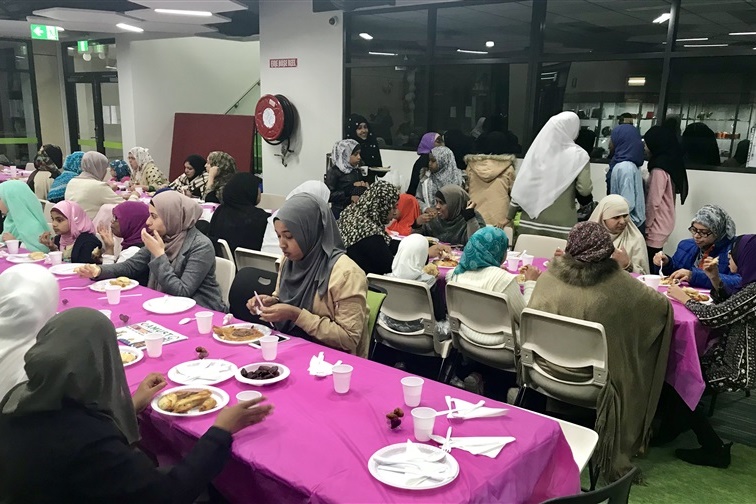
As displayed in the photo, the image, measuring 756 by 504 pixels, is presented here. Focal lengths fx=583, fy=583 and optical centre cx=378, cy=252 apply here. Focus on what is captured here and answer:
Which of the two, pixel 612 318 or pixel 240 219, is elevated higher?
pixel 240 219

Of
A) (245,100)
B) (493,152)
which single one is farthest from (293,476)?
(245,100)

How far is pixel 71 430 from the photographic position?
1.36 meters

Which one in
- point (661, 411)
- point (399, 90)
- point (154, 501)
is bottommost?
point (661, 411)

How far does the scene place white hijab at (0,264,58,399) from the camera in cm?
165

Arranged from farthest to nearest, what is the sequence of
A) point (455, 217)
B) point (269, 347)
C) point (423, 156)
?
point (423, 156) → point (455, 217) → point (269, 347)

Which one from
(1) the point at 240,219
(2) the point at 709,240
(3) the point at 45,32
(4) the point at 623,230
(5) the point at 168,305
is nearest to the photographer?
(5) the point at 168,305

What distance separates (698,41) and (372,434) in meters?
5.60

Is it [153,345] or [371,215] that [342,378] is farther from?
[371,215]

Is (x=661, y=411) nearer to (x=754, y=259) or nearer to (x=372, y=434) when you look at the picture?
(x=754, y=259)

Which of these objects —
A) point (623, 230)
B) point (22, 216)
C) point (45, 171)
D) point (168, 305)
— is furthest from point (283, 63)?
point (168, 305)

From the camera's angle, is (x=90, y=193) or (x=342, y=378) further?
(x=90, y=193)

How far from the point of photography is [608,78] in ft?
20.9

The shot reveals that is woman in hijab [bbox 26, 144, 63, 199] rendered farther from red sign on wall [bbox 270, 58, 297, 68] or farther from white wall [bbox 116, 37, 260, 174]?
white wall [bbox 116, 37, 260, 174]

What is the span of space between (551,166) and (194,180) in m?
4.23
